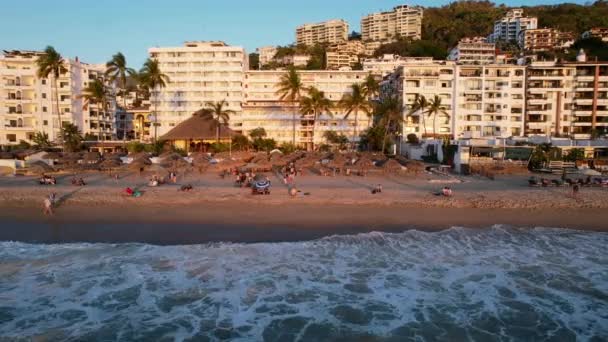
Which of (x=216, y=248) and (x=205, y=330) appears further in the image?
(x=216, y=248)

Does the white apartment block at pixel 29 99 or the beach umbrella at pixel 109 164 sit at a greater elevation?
the white apartment block at pixel 29 99

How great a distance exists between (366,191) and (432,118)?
42.2 meters

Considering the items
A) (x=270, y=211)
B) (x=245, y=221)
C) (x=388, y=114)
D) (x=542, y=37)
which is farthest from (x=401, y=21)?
(x=245, y=221)

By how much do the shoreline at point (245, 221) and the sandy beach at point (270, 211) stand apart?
0.04 m

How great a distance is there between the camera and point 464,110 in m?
60.8

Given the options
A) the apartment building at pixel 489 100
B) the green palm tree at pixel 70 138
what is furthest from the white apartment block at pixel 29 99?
the apartment building at pixel 489 100

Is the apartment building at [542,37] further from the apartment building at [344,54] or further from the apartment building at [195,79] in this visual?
the apartment building at [195,79]

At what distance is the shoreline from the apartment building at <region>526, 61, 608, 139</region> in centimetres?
4707

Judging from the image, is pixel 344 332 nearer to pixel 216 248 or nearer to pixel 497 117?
pixel 216 248

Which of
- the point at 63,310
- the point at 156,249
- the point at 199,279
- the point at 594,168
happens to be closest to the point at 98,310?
the point at 63,310

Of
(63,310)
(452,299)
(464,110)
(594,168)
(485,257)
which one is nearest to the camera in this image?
(63,310)

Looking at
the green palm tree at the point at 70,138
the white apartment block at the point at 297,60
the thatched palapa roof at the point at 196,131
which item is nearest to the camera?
the green palm tree at the point at 70,138

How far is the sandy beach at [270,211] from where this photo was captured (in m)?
16.9

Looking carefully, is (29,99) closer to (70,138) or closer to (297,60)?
(70,138)
